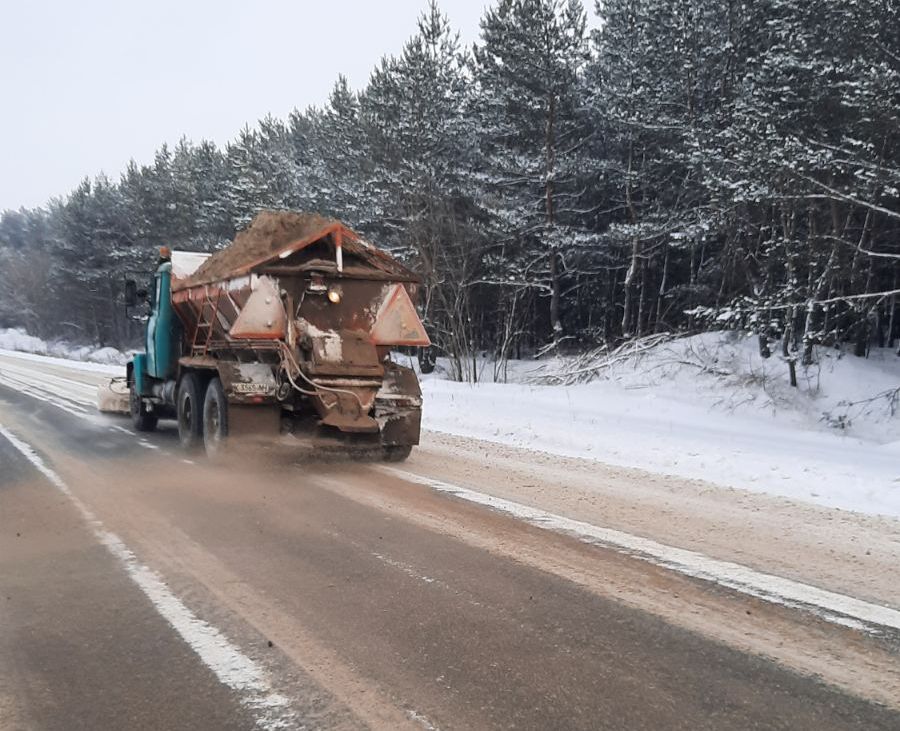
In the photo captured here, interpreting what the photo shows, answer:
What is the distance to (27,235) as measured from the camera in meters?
111

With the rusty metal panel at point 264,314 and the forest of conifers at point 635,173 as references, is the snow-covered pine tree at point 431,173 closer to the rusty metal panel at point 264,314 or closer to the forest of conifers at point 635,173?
the forest of conifers at point 635,173

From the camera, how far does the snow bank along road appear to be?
9.93ft

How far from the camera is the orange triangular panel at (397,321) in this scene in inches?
346

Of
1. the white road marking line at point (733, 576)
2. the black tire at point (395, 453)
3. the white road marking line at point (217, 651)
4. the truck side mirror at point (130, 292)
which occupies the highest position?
the truck side mirror at point (130, 292)

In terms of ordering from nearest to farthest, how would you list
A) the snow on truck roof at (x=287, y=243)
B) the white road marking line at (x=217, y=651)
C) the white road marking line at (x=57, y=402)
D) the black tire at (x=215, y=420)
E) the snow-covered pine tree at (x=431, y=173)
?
the white road marking line at (x=217, y=651) → the snow on truck roof at (x=287, y=243) → the black tire at (x=215, y=420) → the white road marking line at (x=57, y=402) → the snow-covered pine tree at (x=431, y=173)

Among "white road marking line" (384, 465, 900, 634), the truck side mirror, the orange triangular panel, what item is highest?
the truck side mirror

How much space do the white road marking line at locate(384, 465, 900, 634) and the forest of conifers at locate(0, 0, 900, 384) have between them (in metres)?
10.9

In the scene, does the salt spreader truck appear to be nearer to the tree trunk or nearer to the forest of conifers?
the forest of conifers

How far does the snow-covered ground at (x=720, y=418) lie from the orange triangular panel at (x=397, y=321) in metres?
2.66

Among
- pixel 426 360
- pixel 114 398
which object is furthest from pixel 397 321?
pixel 426 360

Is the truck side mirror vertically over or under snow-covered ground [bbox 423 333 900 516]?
over

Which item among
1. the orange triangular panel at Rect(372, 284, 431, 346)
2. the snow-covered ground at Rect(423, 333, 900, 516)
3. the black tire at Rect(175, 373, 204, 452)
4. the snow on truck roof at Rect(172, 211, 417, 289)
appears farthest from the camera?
the black tire at Rect(175, 373, 204, 452)

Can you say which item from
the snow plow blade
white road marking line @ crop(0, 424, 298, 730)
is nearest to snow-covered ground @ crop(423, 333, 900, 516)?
white road marking line @ crop(0, 424, 298, 730)

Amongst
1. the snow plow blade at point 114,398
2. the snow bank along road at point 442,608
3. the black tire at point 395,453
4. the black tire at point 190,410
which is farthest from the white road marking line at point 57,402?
the snow bank along road at point 442,608
